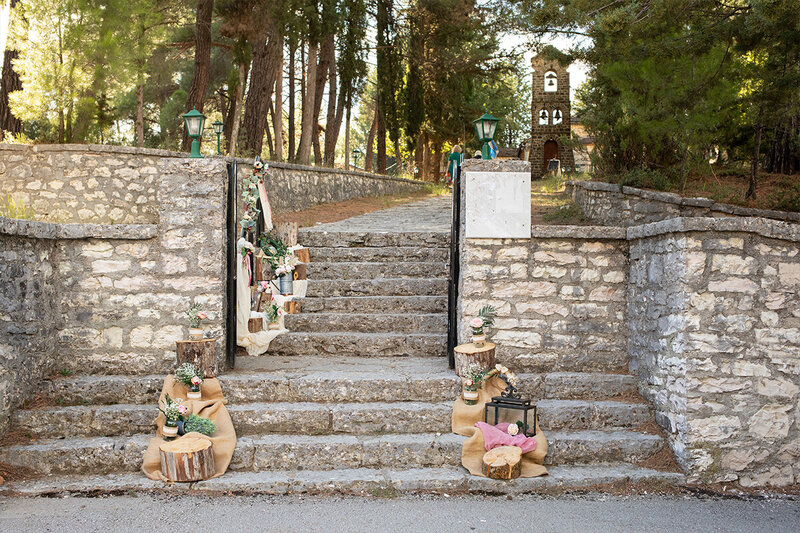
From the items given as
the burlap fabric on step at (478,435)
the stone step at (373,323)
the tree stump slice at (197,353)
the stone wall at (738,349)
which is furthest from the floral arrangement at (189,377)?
the stone wall at (738,349)

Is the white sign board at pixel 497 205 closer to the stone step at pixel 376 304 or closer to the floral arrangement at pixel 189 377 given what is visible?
the stone step at pixel 376 304

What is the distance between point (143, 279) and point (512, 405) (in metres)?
3.07

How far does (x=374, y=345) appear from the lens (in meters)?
6.30

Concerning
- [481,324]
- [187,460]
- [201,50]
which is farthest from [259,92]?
[187,460]

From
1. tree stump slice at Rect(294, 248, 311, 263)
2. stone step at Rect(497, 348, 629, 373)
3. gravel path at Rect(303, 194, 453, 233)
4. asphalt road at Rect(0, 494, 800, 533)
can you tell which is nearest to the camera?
asphalt road at Rect(0, 494, 800, 533)

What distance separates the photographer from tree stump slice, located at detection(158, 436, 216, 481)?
177 inches

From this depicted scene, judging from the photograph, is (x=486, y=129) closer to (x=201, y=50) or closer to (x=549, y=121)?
(x=201, y=50)

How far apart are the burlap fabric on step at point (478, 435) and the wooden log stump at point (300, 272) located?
2755 millimetres

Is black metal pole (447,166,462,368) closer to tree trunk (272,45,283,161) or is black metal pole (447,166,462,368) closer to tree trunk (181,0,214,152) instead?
tree trunk (181,0,214,152)

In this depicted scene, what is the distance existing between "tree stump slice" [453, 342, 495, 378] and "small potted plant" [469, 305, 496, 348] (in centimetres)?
5

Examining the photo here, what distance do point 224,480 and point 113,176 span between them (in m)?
6.67

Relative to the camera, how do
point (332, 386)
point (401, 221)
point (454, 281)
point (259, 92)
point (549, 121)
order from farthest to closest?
point (549, 121)
point (259, 92)
point (401, 221)
point (454, 281)
point (332, 386)

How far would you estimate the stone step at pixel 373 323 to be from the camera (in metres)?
6.61

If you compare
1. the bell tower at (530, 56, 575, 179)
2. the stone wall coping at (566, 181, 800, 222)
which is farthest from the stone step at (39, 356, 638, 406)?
the bell tower at (530, 56, 575, 179)
